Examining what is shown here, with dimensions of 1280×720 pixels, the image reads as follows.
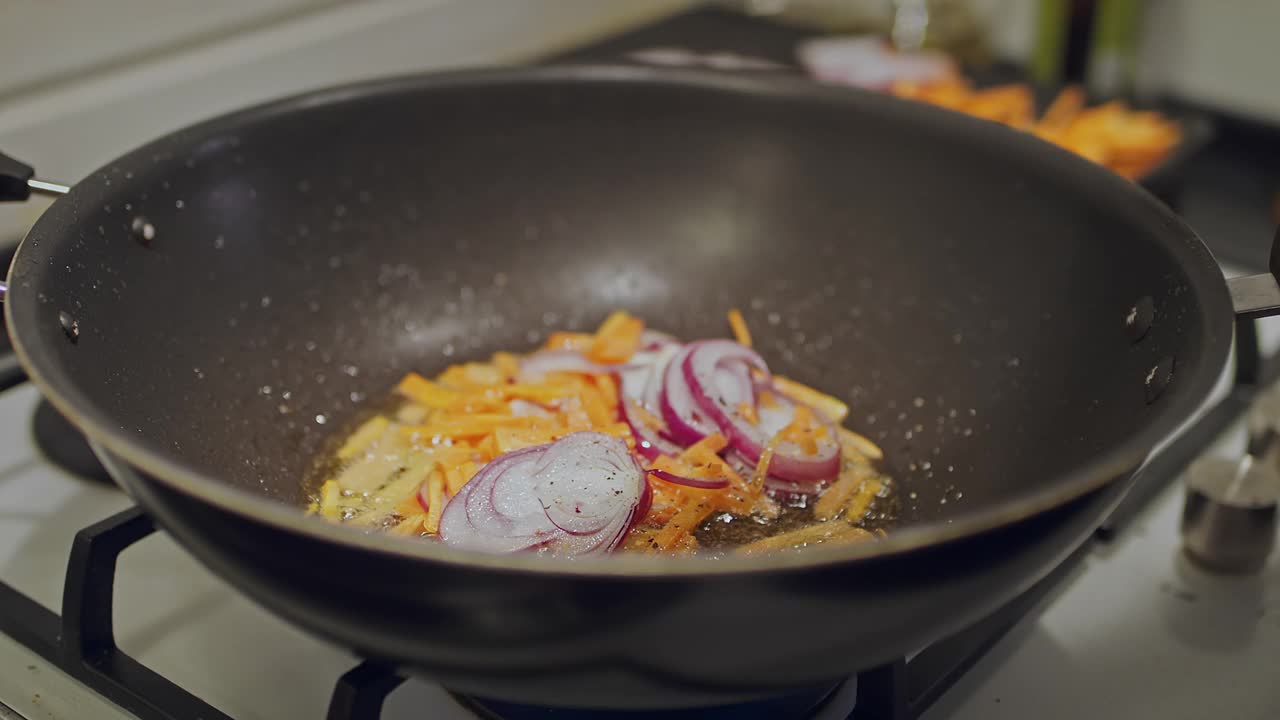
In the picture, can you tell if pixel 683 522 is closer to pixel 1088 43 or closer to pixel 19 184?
pixel 19 184

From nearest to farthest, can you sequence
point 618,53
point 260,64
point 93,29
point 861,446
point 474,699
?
point 474,699 → point 861,446 → point 93,29 → point 260,64 → point 618,53

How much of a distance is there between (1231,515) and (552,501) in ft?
1.68

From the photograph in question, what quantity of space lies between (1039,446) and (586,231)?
48 centimetres

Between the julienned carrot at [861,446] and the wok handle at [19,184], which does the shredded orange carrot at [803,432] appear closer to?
the julienned carrot at [861,446]

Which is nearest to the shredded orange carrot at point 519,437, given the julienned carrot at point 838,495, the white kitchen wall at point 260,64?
the julienned carrot at point 838,495

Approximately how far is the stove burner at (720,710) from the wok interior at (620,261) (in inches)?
7.7

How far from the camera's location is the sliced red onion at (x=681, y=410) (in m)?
0.88

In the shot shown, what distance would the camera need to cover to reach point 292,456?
2.95ft

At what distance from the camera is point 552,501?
0.72 metres

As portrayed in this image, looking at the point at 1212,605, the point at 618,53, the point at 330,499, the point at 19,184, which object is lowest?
the point at 1212,605

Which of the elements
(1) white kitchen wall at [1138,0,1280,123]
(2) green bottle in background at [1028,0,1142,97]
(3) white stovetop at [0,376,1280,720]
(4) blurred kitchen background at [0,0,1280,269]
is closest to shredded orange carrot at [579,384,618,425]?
(3) white stovetop at [0,376,1280,720]

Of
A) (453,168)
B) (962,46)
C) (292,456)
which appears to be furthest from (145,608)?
(962,46)

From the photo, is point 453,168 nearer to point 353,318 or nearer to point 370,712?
point 353,318

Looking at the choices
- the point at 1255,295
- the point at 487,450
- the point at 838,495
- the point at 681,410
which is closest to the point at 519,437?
the point at 487,450
